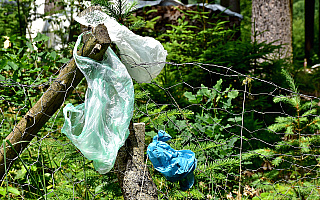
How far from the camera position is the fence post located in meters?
1.56

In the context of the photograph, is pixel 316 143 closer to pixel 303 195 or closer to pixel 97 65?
pixel 303 195

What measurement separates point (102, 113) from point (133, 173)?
0.37 metres

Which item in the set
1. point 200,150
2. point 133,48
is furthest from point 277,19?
point 133,48

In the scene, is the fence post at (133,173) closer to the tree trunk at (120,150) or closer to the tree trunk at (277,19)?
the tree trunk at (120,150)

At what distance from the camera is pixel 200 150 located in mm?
2186

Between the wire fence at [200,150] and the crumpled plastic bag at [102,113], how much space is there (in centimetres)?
21

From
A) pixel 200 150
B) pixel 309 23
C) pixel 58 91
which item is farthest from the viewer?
pixel 309 23

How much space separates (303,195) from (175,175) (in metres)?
1.50

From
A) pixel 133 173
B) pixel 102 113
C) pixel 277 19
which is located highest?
pixel 277 19

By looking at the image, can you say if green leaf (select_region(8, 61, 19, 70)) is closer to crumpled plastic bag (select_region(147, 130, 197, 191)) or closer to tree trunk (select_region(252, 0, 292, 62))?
crumpled plastic bag (select_region(147, 130, 197, 191))

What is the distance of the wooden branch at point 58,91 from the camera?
1511 mm

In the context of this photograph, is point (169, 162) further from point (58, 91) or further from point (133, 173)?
point (58, 91)

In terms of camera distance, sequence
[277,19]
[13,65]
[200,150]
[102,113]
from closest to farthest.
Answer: [102,113]
[200,150]
[13,65]
[277,19]

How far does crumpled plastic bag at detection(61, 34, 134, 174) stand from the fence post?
5.5 inches
